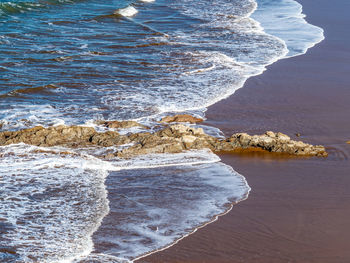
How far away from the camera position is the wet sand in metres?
7.59

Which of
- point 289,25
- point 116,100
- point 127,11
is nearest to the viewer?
point 116,100

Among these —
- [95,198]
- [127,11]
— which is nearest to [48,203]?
[95,198]

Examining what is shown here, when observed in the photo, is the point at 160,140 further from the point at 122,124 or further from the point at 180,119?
the point at 180,119

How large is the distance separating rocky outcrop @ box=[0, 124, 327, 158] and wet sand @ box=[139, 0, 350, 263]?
304 mm

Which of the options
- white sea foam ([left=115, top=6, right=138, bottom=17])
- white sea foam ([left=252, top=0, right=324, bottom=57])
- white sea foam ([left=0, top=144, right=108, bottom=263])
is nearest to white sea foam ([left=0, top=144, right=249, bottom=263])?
white sea foam ([left=0, top=144, right=108, bottom=263])

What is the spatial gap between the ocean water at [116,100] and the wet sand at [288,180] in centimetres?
35

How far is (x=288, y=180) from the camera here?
9875 millimetres

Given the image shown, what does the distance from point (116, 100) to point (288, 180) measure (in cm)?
571

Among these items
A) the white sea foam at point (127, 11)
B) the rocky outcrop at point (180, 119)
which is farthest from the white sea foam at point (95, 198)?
the white sea foam at point (127, 11)

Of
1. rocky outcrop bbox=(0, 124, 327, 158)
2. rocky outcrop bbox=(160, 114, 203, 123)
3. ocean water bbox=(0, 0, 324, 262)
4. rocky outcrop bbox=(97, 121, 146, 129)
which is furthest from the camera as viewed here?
rocky outcrop bbox=(160, 114, 203, 123)

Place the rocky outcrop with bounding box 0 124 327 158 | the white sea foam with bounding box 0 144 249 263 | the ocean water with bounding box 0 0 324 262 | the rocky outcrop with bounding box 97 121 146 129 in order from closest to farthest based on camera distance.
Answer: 1. the white sea foam with bounding box 0 144 249 263
2. the ocean water with bounding box 0 0 324 262
3. the rocky outcrop with bounding box 0 124 327 158
4. the rocky outcrop with bounding box 97 121 146 129

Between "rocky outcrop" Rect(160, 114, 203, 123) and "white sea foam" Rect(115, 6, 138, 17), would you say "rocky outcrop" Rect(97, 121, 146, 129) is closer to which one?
"rocky outcrop" Rect(160, 114, 203, 123)

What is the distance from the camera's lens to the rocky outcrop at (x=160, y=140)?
11.0 metres

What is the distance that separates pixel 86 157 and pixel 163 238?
3.29 meters
